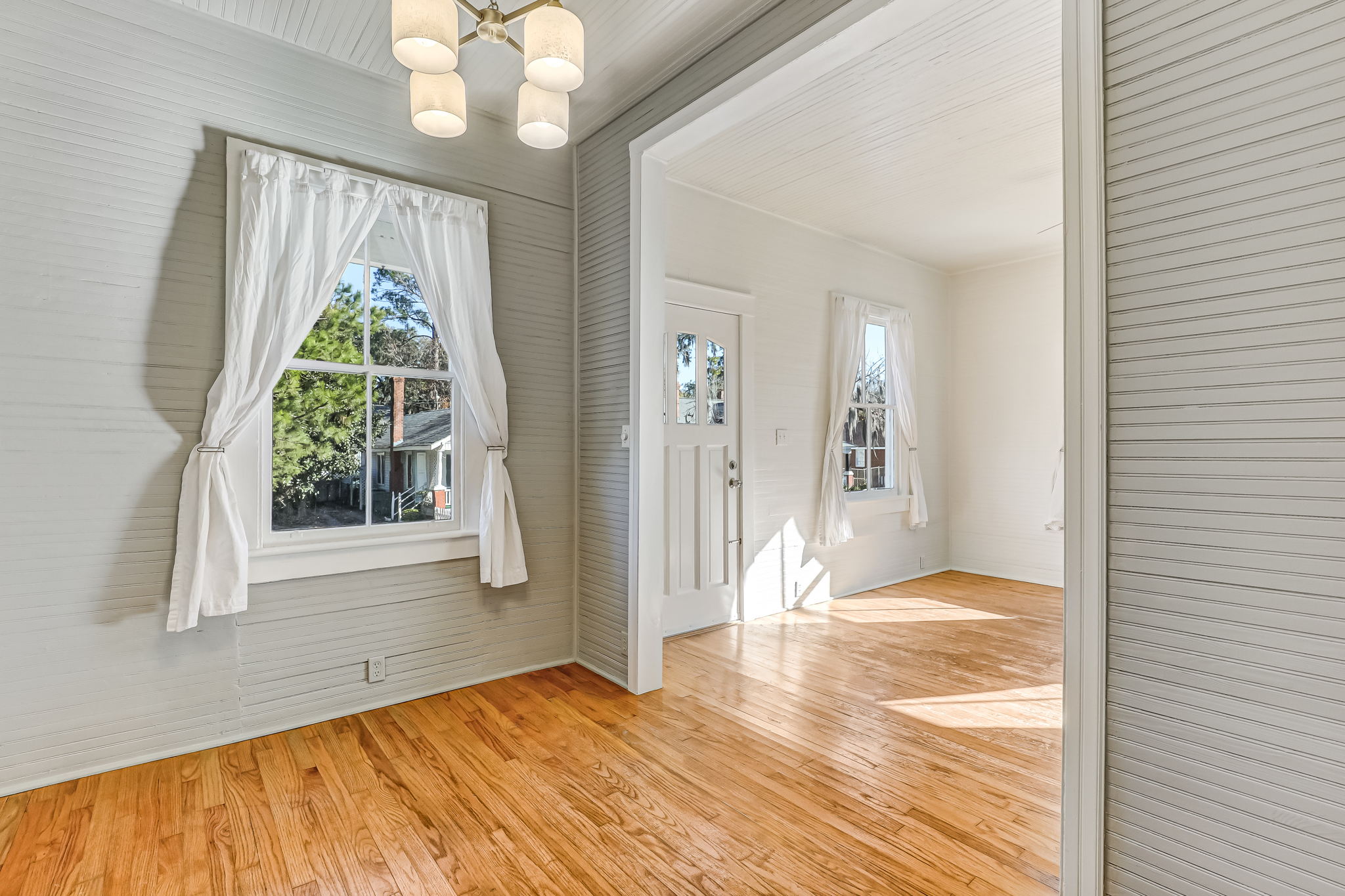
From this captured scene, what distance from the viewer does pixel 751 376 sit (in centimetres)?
431

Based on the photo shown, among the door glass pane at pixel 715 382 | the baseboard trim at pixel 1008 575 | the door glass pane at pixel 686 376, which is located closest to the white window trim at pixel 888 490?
the baseboard trim at pixel 1008 575

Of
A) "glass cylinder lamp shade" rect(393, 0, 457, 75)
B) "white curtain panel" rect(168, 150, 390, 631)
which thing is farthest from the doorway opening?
"white curtain panel" rect(168, 150, 390, 631)

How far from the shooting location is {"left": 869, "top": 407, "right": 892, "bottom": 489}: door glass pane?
5.37 m

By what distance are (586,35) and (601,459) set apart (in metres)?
1.90

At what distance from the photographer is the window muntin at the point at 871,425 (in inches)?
204

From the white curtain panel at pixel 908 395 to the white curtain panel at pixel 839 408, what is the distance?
0.55m

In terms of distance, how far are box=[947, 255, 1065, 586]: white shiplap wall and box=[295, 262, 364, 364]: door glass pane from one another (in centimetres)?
520

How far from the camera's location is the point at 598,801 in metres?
2.09

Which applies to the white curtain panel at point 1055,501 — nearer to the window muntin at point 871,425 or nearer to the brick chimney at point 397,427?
the window muntin at point 871,425

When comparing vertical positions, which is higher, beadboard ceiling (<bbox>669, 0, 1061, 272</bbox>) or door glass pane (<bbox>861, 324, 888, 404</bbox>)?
beadboard ceiling (<bbox>669, 0, 1061, 272</bbox>)

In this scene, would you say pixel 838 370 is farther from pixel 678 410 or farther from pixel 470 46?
pixel 470 46

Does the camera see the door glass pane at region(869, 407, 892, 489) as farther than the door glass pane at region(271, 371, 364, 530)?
Yes

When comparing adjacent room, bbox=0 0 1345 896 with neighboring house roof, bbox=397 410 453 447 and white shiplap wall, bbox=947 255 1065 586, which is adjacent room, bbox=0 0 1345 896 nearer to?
neighboring house roof, bbox=397 410 453 447

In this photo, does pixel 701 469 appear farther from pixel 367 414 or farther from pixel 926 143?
pixel 926 143
